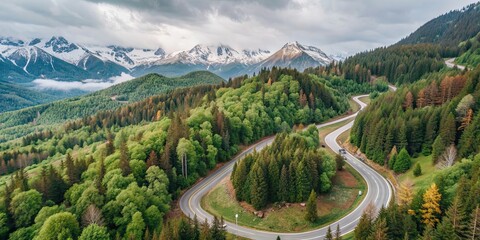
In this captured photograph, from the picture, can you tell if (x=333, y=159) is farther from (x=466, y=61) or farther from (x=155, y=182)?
(x=466, y=61)

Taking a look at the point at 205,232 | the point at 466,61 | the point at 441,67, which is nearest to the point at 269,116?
the point at 205,232

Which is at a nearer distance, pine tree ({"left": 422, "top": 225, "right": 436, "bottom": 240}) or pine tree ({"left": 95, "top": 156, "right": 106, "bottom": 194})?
pine tree ({"left": 422, "top": 225, "right": 436, "bottom": 240})

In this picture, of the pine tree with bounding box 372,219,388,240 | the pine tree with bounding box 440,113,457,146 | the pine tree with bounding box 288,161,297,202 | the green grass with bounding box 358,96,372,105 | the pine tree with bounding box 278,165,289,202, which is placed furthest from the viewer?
the green grass with bounding box 358,96,372,105

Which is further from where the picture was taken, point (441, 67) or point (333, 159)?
point (441, 67)

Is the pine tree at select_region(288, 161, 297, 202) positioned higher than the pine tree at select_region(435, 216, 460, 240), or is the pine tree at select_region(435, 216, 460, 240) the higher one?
the pine tree at select_region(435, 216, 460, 240)

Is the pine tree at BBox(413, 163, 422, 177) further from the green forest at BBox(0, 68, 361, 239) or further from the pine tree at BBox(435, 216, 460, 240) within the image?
the pine tree at BBox(435, 216, 460, 240)

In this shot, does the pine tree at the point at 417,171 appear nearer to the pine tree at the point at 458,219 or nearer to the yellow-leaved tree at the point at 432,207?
the yellow-leaved tree at the point at 432,207

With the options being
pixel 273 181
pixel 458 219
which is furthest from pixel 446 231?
pixel 273 181

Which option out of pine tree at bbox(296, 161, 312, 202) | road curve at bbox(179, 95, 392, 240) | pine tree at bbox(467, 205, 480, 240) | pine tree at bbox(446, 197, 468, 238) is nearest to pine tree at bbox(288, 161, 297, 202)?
pine tree at bbox(296, 161, 312, 202)
